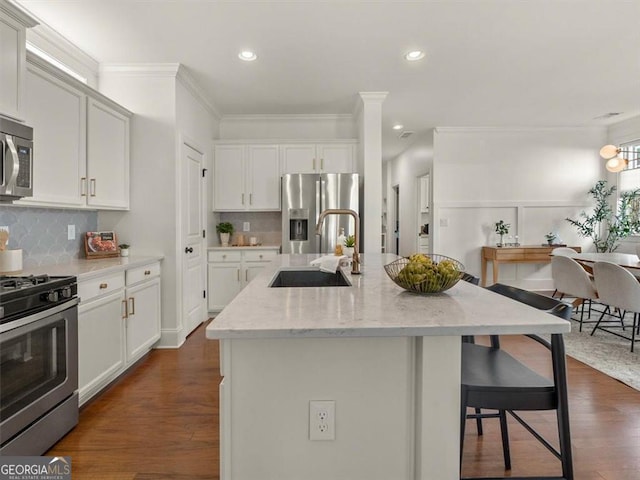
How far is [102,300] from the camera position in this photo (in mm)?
2451

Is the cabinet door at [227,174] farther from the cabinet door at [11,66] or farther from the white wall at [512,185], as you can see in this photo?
the white wall at [512,185]

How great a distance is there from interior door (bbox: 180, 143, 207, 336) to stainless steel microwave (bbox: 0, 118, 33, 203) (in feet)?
5.45

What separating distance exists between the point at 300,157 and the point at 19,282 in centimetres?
347

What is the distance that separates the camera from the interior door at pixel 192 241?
3.74 meters

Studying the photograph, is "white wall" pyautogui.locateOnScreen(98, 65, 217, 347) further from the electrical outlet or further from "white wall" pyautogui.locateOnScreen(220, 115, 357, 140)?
the electrical outlet

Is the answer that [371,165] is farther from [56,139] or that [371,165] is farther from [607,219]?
[607,219]

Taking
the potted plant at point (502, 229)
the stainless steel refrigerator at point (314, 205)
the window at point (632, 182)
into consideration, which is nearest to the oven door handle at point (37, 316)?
the stainless steel refrigerator at point (314, 205)

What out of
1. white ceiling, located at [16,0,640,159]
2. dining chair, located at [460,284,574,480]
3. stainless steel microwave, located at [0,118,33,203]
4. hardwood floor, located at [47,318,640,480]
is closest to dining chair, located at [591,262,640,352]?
hardwood floor, located at [47,318,640,480]

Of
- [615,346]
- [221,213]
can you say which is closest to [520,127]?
[615,346]

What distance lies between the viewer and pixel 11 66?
1.97m

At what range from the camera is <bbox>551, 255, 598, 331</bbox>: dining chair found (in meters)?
3.76

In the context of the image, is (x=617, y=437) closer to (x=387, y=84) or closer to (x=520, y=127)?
(x=387, y=84)

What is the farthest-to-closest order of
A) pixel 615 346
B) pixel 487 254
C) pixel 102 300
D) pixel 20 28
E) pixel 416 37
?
pixel 487 254 < pixel 615 346 < pixel 416 37 < pixel 102 300 < pixel 20 28

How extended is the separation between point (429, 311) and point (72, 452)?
6.49 ft
